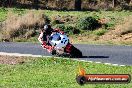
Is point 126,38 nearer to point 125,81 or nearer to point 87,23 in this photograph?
point 87,23

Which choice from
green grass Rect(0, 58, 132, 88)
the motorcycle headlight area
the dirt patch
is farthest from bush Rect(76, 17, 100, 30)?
green grass Rect(0, 58, 132, 88)

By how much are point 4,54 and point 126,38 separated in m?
10.5

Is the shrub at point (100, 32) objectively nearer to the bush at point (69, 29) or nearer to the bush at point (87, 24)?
the bush at point (87, 24)

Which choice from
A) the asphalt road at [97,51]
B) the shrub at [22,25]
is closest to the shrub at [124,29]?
the asphalt road at [97,51]

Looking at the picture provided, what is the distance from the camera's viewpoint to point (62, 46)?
76.6ft

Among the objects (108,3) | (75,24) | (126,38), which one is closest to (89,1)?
(108,3)

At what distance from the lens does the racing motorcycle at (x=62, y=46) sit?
2328cm

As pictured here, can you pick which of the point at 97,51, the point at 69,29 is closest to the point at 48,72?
the point at 97,51

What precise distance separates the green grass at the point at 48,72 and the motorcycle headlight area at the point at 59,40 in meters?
0.82

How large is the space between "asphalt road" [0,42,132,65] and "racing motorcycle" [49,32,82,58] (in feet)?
2.04

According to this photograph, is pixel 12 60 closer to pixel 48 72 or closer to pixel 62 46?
pixel 62 46

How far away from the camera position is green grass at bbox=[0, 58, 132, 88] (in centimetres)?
1645

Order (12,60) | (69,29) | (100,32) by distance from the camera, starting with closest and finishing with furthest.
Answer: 1. (12,60)
2. (100,32)
3. (69,29)

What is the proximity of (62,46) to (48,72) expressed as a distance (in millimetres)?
3809
